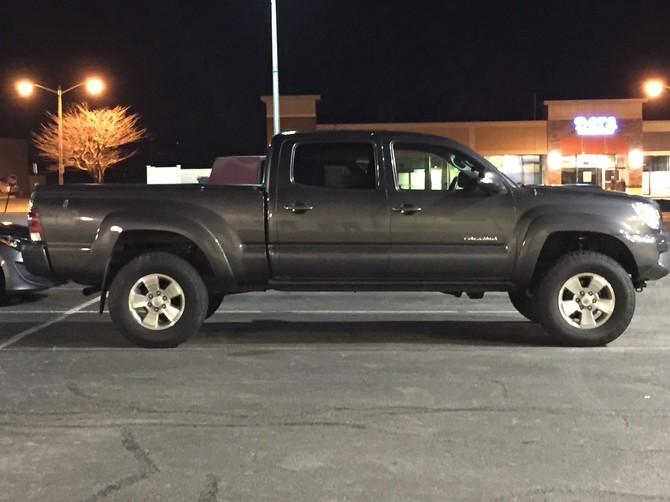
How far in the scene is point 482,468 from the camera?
416 cm

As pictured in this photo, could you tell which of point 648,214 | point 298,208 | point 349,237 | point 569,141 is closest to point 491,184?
point 349,237

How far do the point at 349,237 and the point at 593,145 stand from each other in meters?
36.4

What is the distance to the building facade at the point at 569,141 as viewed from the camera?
39731 mm

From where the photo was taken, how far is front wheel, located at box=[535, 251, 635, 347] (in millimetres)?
7047

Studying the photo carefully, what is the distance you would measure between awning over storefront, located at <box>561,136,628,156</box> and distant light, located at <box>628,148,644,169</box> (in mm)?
387

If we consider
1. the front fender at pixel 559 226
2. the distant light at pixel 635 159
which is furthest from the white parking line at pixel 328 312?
the distant light at pixel 635 159

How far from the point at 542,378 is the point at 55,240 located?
178 inches

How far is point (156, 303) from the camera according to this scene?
711cm

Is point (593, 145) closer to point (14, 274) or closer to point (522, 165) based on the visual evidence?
point (522, 165)

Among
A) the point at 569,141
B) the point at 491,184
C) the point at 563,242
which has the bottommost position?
the point at 563,242

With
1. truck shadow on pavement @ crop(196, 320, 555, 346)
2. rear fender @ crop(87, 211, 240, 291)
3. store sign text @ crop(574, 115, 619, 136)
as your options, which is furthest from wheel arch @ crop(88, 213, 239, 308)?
store sign text @ crop(574, 115, 619, 136)

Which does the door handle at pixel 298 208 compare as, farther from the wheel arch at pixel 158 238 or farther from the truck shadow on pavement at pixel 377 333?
the truck shadow on pavement at pixel 377 333

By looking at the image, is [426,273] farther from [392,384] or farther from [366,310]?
[366,310]

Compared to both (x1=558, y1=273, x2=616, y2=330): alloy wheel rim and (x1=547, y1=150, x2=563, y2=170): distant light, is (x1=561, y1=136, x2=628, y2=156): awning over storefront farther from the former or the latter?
(x1=558, y1=273, x2=616, y2=330): alloy wheel rim
